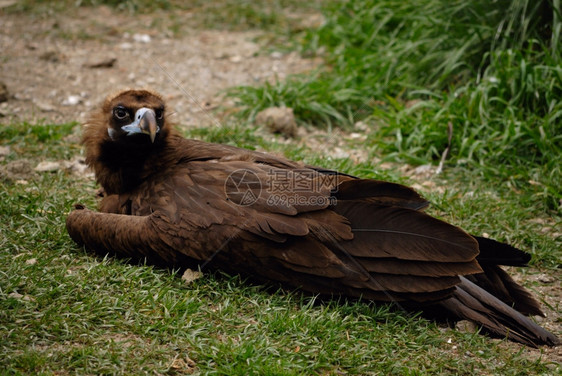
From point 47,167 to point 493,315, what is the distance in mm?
3720

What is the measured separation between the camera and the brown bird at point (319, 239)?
365 cm

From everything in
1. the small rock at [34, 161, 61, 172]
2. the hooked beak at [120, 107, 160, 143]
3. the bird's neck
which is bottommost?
the small rock at [34, 161, 61, 172]

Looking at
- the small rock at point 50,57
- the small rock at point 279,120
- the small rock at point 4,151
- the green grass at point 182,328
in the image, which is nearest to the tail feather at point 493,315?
the green grass at point 182,328

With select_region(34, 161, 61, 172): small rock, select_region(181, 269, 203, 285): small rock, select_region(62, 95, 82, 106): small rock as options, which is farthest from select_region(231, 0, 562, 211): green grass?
select_region(181, 269, 203, 285): small rock

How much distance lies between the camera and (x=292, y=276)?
372 centimetres

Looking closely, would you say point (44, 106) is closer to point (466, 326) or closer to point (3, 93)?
point (3, 93)

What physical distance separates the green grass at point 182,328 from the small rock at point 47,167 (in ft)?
3.33

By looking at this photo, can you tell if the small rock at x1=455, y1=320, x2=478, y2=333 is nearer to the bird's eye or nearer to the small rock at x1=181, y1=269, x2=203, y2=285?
the small rock at x1=181, y1=269, x2=203, y2=285

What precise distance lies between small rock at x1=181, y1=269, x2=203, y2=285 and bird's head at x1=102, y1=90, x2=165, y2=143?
2.87 ft

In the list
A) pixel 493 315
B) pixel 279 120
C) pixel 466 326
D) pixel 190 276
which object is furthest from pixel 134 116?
pixel 493 315

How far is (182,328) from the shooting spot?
342 centimetres

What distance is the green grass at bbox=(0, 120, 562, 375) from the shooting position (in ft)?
10.4

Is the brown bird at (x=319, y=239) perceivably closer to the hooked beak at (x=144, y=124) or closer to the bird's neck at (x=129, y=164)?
the hooked beak at (x=144, y=124)

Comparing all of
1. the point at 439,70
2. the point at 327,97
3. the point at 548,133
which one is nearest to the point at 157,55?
the point at 327,97
